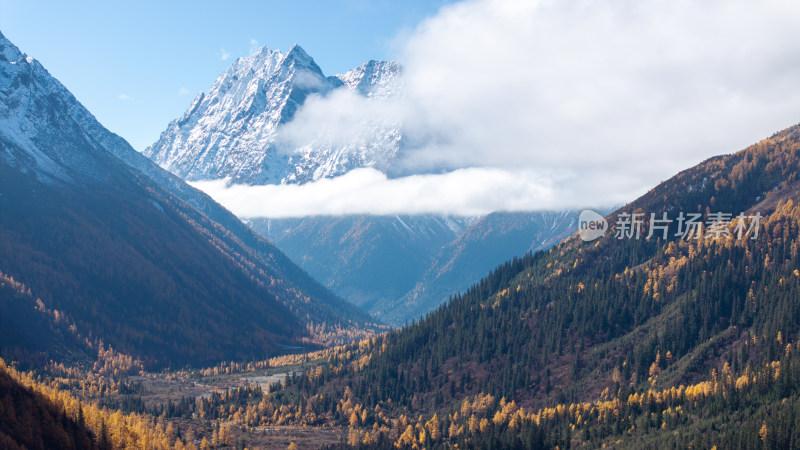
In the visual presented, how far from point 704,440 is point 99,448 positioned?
538ft

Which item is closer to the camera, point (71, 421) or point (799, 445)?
point (799, 445)

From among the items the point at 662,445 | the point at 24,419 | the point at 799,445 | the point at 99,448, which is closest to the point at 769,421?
the point at 799,445

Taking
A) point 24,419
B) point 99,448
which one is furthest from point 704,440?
point 24,419

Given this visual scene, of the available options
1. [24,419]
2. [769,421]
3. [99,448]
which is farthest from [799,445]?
[24,419]

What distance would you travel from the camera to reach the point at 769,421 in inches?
7407

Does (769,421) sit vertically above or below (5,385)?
below

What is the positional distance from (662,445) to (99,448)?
505 ft

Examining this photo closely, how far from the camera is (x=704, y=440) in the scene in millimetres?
191250

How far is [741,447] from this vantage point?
605 feet

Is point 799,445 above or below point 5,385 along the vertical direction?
below

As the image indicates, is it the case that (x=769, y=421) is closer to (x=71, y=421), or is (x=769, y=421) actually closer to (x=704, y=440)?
(x=704, y=440)

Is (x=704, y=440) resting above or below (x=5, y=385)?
below

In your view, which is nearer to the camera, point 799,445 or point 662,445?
point 799,445

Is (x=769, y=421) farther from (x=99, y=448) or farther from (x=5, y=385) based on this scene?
(x=5, y=385)
